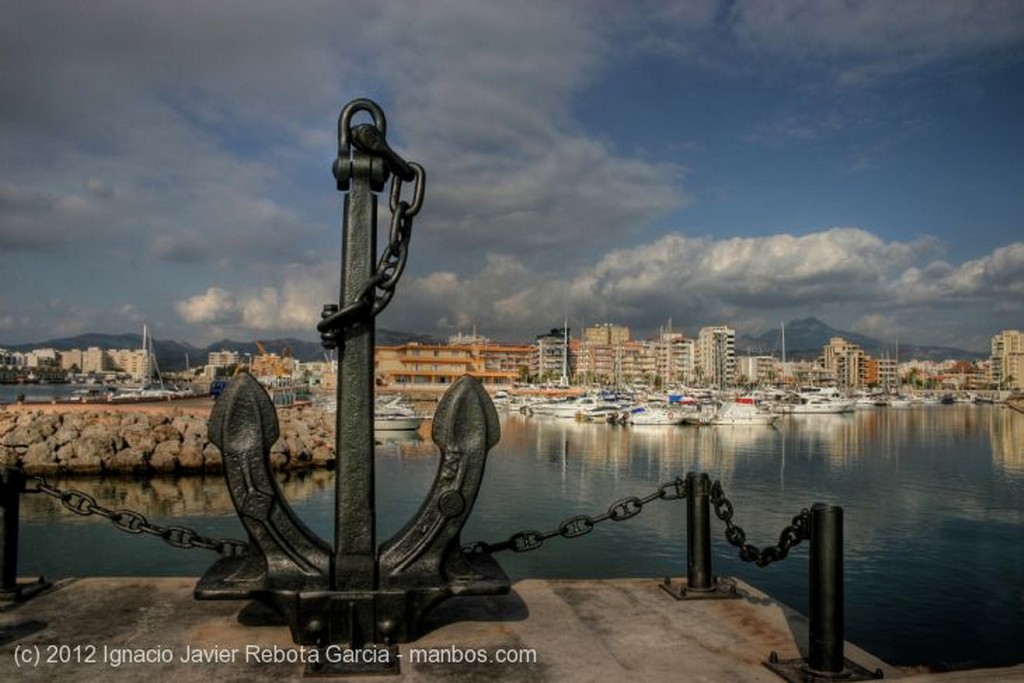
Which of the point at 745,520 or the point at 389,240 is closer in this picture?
the point at 389,240

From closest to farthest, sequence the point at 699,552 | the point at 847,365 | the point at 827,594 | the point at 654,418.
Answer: the point at 827,594 → the point at 699,552 → the point at 654,418 → the point at 847,365

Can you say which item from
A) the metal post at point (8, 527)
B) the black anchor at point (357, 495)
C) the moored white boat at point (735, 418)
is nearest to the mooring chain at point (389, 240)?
the black anchor at point (357, 495)

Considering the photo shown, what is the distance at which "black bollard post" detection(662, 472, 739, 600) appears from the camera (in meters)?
5.17

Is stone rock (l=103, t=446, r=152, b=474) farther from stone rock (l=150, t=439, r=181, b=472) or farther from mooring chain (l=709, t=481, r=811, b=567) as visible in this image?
mooring chain (l=709, t=481, r=811, b=567)

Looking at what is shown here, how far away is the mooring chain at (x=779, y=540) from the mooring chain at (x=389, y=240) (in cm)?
260

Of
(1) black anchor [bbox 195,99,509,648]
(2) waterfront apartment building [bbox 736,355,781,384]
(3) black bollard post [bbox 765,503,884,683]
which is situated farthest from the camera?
(2) waterfront apartment building [bbox 736,355,781,384]

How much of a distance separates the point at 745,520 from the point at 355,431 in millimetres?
14557

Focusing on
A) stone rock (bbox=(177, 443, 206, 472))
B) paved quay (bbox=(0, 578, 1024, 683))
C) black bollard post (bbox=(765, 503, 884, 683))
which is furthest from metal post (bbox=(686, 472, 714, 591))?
stone rock (bbox=(177, 443, 206, 472))

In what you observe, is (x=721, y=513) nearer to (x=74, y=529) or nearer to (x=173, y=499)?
(x=74, y=529)

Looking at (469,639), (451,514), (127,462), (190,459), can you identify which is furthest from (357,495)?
(127,462)

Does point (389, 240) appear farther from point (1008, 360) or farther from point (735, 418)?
point (1008, 360)

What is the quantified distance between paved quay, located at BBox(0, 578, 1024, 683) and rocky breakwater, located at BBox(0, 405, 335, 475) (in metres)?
17.7

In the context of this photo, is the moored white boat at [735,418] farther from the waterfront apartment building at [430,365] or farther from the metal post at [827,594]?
the metal post at [827,594]

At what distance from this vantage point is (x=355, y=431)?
429 centimetres
